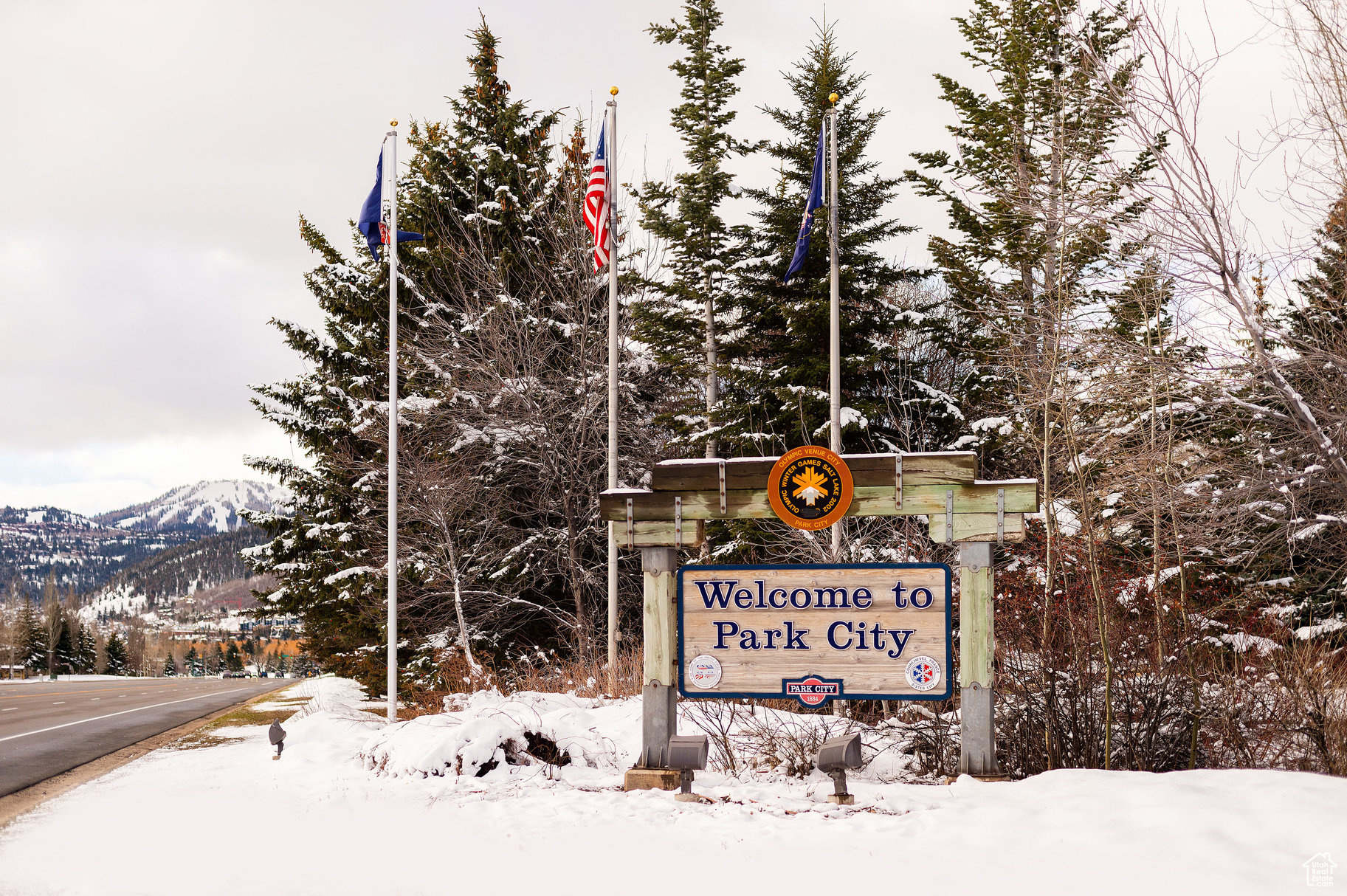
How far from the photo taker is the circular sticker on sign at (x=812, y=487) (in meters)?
7.64

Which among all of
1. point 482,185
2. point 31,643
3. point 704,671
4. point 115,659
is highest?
point 482,185

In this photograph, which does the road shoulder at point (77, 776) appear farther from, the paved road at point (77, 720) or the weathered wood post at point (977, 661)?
the weathered wood post at point (977, 661)

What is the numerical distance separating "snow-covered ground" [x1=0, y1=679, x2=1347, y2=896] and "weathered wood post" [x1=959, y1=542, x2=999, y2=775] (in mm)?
434

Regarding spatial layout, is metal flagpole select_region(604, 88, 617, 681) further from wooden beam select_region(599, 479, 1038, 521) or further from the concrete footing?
the concrete footing

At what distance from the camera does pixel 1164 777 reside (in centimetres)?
647

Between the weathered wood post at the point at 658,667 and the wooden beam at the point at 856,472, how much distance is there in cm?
68

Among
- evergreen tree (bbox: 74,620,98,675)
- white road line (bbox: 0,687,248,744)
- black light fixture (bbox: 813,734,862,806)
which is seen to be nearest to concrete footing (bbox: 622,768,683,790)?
black light fixture (bbox: 813,734,862,806)

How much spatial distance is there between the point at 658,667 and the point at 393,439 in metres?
6.75

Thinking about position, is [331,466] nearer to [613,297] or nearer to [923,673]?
[613,297]

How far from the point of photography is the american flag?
13.2 meters

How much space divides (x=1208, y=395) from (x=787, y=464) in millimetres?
7485

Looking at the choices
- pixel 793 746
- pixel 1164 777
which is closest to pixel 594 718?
pixel 793 746

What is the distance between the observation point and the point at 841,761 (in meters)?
6.61

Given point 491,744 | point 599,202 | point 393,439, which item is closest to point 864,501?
point 491,744
